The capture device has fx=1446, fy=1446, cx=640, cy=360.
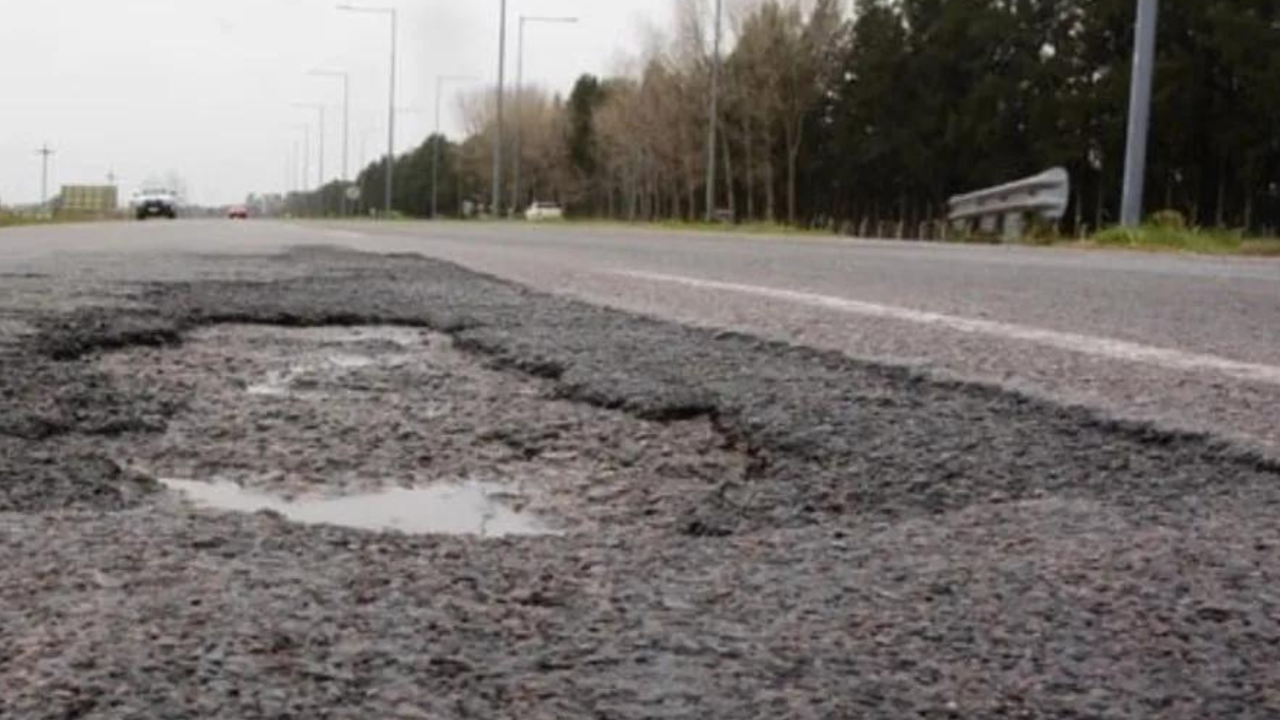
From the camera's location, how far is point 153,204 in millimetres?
48469

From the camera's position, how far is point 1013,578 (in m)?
1.61

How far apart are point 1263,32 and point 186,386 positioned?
35422 mm

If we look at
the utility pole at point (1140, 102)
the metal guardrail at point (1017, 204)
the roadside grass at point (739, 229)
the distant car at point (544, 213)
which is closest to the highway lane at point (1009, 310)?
the utility pole at point (1140, 102)

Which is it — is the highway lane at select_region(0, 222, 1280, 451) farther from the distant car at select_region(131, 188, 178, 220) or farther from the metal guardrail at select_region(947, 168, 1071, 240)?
the distant car at select_region(131, 188, 178, 220)

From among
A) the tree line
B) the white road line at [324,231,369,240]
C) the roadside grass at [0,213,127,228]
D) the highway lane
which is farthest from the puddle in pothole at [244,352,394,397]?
the tree line

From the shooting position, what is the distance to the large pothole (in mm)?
2174

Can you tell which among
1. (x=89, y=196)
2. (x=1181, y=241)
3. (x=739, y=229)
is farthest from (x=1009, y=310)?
(x=89, y=196)

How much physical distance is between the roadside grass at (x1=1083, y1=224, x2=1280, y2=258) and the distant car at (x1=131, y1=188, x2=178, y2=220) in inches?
1551

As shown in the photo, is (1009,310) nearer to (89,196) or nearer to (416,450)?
(416,450)

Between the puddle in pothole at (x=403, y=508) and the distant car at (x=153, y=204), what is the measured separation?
161 ft

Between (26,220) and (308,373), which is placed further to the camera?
(26,220)

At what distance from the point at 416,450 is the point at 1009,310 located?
11.0 ft

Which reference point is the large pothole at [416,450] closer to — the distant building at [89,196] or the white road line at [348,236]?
the white road line at [348,236]

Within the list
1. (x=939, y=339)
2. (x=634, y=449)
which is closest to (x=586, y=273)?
(x=939, y=339)
